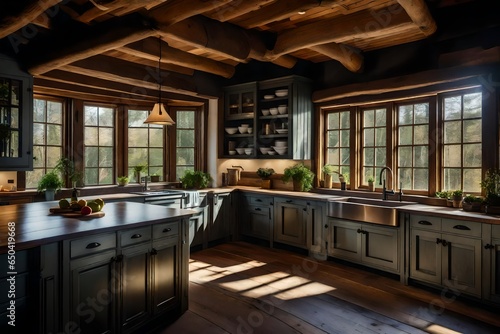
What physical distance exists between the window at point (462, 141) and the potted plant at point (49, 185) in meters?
4.91

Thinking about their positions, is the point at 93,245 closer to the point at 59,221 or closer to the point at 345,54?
the point at 59,221

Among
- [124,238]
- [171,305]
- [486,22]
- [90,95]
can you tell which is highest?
[486,22]

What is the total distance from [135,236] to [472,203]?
3404mm

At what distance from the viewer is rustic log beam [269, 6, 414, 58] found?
3.60m

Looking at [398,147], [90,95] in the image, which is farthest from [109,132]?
[398,147]

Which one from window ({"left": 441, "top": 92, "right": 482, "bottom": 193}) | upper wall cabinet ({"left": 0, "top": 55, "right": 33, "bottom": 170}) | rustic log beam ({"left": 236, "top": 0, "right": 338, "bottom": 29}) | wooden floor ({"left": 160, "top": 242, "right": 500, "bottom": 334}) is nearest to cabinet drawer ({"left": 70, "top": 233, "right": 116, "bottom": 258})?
wooden floor ({"left": 160, "top": 242, "right": 500, "bottom": 334})

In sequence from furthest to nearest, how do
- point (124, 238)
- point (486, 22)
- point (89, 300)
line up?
point (486, 22) < point (124, 238) < point (89, 300)

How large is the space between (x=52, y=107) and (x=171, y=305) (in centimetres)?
350

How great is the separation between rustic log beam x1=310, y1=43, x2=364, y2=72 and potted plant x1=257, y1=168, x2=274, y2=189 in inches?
84.4

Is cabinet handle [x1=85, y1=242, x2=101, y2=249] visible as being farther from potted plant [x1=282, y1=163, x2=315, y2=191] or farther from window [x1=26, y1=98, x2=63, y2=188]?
potted plant [x1=282, y1=163, x2=315, y2=191]

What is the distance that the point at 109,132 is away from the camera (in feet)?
18.4

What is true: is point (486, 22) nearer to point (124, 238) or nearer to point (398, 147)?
point (398, 147)

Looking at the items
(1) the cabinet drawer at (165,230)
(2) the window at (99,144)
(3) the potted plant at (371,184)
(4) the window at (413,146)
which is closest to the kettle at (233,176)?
(2) the window at (99,144)

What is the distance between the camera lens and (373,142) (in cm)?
517
